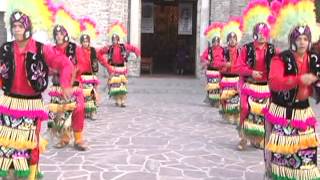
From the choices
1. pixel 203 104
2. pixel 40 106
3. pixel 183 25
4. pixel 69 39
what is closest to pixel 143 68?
pixel 183 25

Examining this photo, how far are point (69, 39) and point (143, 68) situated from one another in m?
16.5

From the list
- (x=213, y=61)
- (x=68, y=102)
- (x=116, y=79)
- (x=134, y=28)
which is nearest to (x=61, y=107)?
(x=68, y=102)

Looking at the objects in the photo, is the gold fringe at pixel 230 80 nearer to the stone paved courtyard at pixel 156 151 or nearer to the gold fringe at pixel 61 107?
the stone paved courtyard at pixel 156 151

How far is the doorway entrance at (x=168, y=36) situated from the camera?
24781 mm

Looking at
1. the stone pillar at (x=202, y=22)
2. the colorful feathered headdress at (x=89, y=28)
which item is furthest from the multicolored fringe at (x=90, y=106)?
the stone pillar at (x=202, y=22)

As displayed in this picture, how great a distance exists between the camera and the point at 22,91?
5289mm

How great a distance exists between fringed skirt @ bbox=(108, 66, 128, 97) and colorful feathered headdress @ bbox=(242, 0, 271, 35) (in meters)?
5.74

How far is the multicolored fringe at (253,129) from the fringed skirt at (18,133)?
3.81 metres

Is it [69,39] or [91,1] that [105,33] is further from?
[69,39]

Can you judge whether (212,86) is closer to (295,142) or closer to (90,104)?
(90,104)

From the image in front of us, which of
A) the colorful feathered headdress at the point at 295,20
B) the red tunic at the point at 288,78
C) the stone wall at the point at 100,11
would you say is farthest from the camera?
the stone wall at the point at 100,11

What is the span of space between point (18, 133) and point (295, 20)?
289 centimetres

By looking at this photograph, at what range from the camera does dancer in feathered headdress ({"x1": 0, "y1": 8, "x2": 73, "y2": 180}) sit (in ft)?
17.1

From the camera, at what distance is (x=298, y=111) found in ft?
17.3
